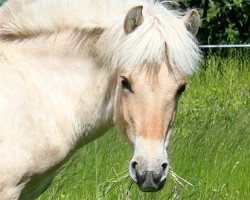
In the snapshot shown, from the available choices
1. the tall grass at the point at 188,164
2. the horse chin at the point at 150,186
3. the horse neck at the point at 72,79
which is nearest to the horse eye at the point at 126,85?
the horse neck at the point at 72,79

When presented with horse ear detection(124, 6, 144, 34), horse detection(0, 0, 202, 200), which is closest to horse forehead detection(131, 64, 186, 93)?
horse detection(0, 0, 202, 200)

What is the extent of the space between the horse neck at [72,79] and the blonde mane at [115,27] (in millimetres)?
83

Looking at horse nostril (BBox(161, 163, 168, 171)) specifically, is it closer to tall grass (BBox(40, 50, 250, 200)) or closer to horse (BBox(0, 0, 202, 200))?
horse (BBox(0, 0, 202, 200))

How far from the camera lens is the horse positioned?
4.49 m

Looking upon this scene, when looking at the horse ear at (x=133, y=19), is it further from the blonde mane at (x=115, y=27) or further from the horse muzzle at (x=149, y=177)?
the horse muzzle at (x=149, y=177)

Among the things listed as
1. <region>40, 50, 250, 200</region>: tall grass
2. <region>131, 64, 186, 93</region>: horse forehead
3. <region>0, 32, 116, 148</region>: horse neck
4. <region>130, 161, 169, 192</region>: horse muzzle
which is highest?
<region>131, 64, 186, 93</region>: horse forehead

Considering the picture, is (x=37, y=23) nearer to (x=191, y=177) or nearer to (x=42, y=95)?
(x=42, y=95)

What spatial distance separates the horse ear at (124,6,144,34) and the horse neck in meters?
0.32

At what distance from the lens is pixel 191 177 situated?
6.43 meters

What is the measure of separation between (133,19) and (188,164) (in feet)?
7.52

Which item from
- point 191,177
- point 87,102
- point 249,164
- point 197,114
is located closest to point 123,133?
point 87,102

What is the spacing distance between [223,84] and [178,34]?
5.98 meters

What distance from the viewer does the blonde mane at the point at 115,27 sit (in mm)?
4574

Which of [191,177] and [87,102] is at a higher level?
[87,102]
